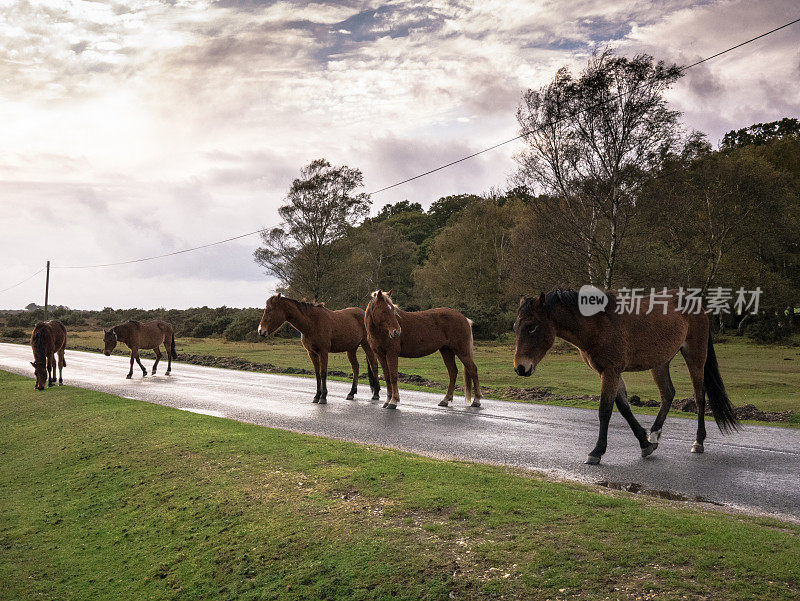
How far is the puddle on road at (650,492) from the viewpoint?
629 cm

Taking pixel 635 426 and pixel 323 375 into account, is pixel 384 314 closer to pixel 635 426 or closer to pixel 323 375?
pixel 323 375

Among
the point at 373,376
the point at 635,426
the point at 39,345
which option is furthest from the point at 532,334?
the point at 39,345

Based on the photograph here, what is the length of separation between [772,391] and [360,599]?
17095mm

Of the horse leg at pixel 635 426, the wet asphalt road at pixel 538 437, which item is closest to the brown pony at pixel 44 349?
the wet asphalt road at pixel 538 437

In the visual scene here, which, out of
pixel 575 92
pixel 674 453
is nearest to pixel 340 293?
pixel 575 92

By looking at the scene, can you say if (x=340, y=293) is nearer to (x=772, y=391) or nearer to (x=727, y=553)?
(x=772, y=391)

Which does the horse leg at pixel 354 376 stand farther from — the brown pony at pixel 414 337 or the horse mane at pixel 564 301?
the horse mane at pixel 564 301

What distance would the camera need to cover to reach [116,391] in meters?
17.9

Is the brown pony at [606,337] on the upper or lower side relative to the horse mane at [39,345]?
upper

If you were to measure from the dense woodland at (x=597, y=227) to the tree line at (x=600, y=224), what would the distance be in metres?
0.09

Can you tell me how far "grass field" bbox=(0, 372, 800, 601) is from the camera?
13.9 ft

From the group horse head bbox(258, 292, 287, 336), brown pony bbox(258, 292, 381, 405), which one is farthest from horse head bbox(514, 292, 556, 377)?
horse head bbox(258, 292, 287, 336)

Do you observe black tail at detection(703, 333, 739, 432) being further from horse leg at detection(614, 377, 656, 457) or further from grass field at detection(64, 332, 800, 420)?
grass field at detection(64, 332, 800, 420)

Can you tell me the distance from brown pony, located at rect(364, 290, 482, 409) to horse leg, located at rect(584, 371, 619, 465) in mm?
6198
